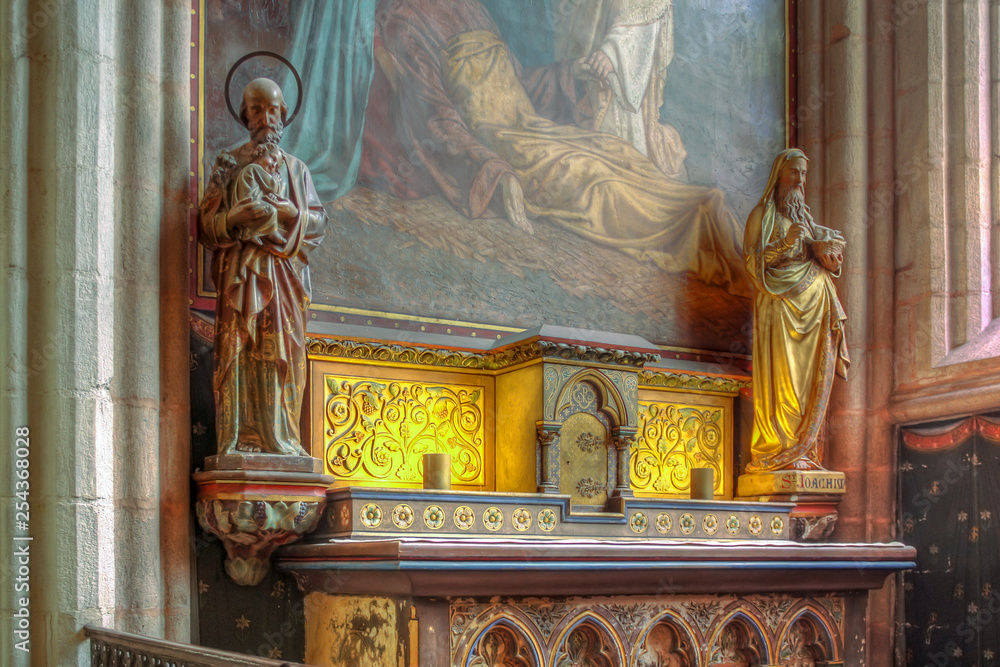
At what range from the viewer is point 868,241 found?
25.0 ft

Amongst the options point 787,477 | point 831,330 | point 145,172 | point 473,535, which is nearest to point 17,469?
point 145,172

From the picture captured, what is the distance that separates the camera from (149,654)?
163 inches

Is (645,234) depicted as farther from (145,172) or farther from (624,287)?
(145,172)

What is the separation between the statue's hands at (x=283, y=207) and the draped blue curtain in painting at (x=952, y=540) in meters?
4.28

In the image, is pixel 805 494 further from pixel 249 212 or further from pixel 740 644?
pixel 249 212

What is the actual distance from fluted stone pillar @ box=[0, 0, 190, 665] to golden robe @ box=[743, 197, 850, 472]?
142 inches

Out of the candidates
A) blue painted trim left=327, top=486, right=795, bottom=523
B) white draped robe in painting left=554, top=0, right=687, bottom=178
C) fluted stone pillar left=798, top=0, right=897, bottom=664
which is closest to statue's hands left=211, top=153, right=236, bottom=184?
blue painted trim left=327, top=486, right=795, bottom=523

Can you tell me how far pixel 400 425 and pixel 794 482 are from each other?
8.02ft

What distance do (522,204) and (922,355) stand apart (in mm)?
2817

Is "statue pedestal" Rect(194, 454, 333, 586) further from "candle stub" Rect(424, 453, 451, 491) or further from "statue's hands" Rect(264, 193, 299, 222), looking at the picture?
"statue's hands" Rect(264, 193, 299, 222)

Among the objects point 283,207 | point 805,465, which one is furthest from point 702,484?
point 283,207

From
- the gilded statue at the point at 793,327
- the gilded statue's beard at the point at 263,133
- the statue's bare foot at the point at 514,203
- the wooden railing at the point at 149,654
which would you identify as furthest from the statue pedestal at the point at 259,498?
the gilded statue at the point at 793,327

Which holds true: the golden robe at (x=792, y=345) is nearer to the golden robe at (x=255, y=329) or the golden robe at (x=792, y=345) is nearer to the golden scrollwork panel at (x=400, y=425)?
the golden scrollwork panel at (x=400, y=425)

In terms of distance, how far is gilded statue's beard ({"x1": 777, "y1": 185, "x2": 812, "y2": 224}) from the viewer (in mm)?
7051
